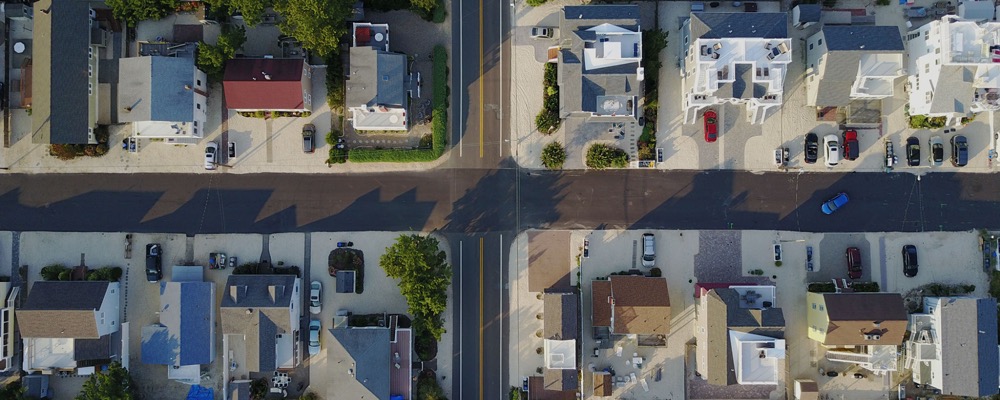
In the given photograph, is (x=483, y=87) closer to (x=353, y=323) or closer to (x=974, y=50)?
(x=353, y=323)

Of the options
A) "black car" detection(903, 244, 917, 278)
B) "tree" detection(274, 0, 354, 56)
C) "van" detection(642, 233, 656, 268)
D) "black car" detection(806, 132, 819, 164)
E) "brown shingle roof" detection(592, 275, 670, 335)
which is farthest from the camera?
"black car" detection(806, 132, 819, 164)

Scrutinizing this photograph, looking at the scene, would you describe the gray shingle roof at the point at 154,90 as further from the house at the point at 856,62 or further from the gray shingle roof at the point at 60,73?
the house at the point at 856,62

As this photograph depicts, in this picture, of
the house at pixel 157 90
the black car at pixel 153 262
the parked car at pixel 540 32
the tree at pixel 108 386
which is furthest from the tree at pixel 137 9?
the parked car at pixel 540 32

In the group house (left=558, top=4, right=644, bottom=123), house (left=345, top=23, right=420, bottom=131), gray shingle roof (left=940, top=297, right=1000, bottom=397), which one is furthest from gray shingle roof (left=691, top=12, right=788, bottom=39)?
gray shingle roof (left=940, top=297, right=1000, bottom=397)

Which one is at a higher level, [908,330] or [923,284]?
[923,284]

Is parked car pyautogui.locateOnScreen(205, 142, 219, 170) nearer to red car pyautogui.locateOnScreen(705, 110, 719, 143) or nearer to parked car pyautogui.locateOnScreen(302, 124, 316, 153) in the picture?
parked car pyautogui.locateOnScreen(302, 124, 316, 153)

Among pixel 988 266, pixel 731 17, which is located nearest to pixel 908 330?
pixel 988 266
